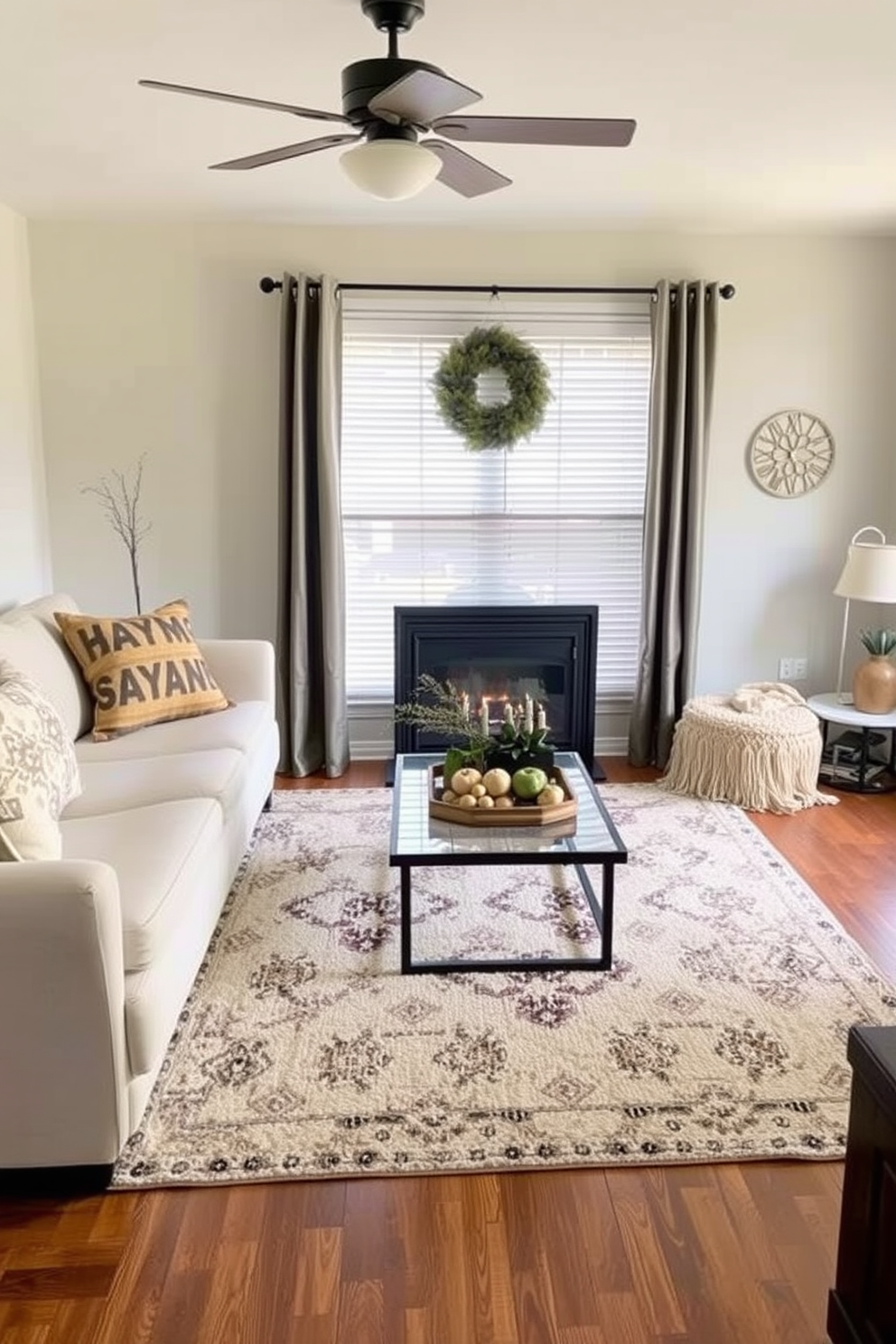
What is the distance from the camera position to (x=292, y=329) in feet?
14.1

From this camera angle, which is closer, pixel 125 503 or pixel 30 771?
pixel 30 771

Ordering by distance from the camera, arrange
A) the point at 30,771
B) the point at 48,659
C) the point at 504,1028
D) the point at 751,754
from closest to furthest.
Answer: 1. the point at 30,771
2. the point at 504,1028
3. the point at 48,659
4. the point at 751,754

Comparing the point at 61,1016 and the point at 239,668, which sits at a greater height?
the point at 239,668

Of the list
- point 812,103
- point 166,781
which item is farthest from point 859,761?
point 166,781

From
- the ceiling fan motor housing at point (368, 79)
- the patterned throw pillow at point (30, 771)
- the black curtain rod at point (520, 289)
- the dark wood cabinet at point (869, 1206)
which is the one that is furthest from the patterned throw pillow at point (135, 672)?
the dark wood cabinet at point (869, 1206)

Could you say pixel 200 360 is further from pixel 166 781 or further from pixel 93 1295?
pixel 93 1295

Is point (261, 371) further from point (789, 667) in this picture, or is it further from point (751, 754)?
point (789, 667)

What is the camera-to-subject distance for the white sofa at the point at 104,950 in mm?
1806

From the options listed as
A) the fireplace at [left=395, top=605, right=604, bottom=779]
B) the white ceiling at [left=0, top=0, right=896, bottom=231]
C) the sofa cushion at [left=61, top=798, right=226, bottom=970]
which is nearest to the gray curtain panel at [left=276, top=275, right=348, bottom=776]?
the fireplace at [left=395, top=605, right=604, bottom=779]

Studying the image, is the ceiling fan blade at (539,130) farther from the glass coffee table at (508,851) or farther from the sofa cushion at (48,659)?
the sofa cushion at (48,659)

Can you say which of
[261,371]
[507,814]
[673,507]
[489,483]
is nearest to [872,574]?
[673,507]

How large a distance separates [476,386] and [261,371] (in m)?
1.01

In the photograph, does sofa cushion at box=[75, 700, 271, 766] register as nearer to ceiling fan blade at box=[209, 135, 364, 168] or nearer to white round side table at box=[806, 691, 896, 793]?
ceiling fan blade at box=[209, 135, 364, 168]

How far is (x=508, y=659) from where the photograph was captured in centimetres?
465
